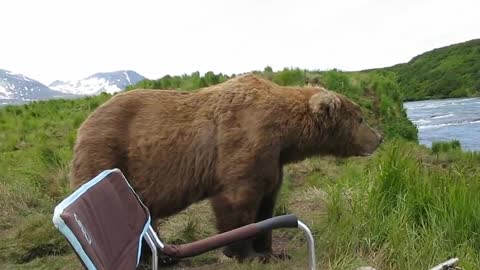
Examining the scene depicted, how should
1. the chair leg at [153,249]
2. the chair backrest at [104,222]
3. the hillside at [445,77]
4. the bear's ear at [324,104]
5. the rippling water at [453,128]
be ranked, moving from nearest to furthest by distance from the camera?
the chair backrest at [104,222]
the chair leg at [153,249]
the bear's ear at [324,104]
the rippling water at [453,128]
the hillside at [445,77]

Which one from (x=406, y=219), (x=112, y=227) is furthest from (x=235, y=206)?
(x=112, y=227)

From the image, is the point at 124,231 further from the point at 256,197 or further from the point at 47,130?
Result: the point at 47,130

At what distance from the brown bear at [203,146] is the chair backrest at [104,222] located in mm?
1475

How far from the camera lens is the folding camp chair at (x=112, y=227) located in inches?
82.6

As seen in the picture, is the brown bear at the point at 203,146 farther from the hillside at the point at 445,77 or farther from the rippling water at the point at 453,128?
the hillside at the point at 445,77

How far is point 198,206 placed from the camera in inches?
260

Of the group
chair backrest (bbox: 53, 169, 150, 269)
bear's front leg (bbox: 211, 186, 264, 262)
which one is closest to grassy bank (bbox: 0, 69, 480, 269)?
bear's front leg (bbox: 211, 186, 264, 262)

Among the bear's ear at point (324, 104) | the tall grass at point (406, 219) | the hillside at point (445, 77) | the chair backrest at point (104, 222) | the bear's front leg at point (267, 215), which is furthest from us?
the hillside at point (445, 77)

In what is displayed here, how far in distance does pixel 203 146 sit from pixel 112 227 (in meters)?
2.16

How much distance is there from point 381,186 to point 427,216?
0.46 meters

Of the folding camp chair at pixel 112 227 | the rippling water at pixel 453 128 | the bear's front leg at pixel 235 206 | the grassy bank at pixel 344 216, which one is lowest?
the rippling water at pixel 453 128

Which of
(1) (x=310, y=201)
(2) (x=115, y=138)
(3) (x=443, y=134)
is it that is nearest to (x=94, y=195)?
(2) (x=115, y=138)

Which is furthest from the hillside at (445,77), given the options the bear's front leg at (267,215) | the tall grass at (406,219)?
the bear's front leg at (267,215)

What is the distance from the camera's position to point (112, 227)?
8.45ft
